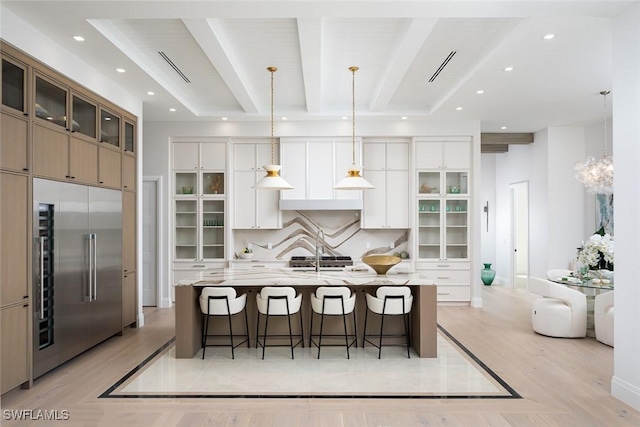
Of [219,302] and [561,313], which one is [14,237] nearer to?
[219,302]

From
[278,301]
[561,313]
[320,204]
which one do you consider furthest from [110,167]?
[561,313]

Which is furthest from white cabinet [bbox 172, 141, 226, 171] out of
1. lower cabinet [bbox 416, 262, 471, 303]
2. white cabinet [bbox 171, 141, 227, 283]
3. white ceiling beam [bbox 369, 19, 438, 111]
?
lower cabinet [bbox 416, 262, 471, 303]

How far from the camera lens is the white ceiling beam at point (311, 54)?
3824mm

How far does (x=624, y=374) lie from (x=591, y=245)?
2555mm

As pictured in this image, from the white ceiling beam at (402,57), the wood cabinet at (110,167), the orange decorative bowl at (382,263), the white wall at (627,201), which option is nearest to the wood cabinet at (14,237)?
the wood cabinet at (110,167)

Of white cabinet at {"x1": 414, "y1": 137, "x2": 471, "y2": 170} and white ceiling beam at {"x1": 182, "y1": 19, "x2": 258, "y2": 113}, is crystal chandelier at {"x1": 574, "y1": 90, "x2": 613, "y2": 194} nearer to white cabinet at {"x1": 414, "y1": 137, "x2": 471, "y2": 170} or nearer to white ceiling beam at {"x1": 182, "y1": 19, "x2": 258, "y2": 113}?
white cabinet at {"x1": 414, "y1": 137, "x2": 471, "y2": 170}

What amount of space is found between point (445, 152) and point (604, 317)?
11.3ft

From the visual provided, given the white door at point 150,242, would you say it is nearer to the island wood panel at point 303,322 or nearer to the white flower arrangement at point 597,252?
the island wood panel at point 303,322

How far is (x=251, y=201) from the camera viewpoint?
7.56m

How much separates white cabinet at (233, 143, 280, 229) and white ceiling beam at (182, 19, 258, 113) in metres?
1.64

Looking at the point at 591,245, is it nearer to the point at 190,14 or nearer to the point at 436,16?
the point at 436,16

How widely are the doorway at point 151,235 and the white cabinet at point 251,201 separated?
127cm

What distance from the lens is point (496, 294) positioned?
864 centimetres

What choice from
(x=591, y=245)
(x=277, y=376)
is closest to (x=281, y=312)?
(x=277, y=376)
